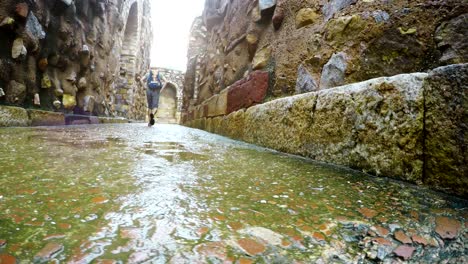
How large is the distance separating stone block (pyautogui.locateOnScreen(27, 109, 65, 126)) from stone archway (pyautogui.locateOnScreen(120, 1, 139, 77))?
208 inches

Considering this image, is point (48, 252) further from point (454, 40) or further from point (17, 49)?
point (17, 49)

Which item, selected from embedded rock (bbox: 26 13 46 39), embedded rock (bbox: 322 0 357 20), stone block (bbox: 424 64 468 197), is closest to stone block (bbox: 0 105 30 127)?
embedded rock (bbox: 26 13 46 39)

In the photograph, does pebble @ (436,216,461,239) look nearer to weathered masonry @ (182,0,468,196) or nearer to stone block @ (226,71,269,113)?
weathered masonry @ (182,0,468,196)

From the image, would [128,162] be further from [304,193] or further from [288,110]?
[288,110]

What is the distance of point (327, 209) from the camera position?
779mm

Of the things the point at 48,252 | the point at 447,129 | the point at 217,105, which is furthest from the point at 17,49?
the point at 447,129

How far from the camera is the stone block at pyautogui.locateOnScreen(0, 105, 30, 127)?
251 centimetres

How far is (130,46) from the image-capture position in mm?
8703

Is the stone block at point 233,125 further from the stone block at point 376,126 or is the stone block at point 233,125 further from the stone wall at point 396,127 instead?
the stone block at point 376,126

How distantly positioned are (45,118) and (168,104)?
1398cm

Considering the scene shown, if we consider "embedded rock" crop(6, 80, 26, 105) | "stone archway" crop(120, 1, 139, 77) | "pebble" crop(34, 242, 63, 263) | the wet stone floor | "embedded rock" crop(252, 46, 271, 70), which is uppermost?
"stone archway" crop(120, 1, 139, 77)

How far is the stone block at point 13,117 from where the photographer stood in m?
2.51

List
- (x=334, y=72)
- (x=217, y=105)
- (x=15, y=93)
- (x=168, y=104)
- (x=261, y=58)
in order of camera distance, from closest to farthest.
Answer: (x=334, y=72) → (x=15, y=93) → (x=261, y=58) → (x=217, y=105) → (x=168, y=104)

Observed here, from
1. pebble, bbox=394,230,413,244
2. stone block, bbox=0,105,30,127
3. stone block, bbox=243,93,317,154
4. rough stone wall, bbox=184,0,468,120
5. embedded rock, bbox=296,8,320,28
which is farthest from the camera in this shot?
stone block, bbox=0,105,30,127
